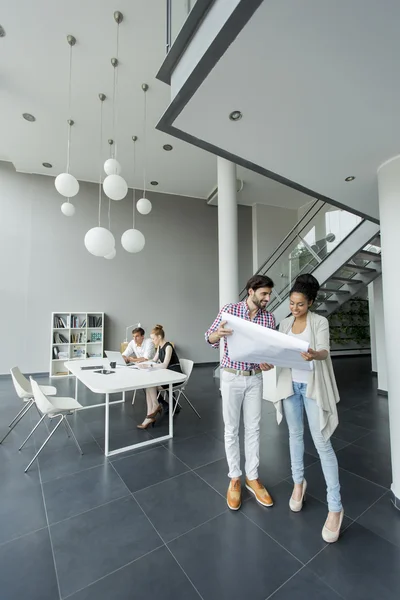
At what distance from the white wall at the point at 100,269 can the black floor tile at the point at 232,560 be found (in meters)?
5.96

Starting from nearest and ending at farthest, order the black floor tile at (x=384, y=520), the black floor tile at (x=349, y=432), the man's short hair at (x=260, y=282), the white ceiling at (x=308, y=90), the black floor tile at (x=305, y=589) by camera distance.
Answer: the white ceiling at (x=308, y=90), the black floor tile at (x=305, y=589), the black floor tile at (x=384, y=520), the man's short hair at (x=260, y=282), the black floor tile at (x=349, y=432)

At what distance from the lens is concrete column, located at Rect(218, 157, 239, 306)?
5.23 metres

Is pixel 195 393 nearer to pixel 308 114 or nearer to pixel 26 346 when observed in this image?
pixel 26 346

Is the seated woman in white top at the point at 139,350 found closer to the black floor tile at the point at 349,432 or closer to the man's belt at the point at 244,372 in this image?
the man's belt at the point at 244,372

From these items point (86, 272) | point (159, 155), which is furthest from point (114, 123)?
point (86, 272)

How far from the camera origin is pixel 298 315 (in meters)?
2.00

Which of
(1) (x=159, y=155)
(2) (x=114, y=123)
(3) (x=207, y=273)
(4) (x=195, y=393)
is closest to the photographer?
(2) (x=114, y=123)

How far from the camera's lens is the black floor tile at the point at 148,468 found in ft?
8.16

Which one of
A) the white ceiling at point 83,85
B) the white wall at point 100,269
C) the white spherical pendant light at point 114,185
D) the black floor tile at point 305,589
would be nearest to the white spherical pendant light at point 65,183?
the white spherical pendant light at point 114,185

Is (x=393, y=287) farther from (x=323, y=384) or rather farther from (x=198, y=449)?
(x=198, y=449)

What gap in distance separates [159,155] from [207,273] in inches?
138

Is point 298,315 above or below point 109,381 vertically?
above

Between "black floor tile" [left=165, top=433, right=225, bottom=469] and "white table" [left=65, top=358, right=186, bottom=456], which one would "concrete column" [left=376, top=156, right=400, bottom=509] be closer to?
"black floor tile" [left=165, top=433, right=225, bottom=469]

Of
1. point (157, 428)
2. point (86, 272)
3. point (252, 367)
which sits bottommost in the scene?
point (157, 428)
